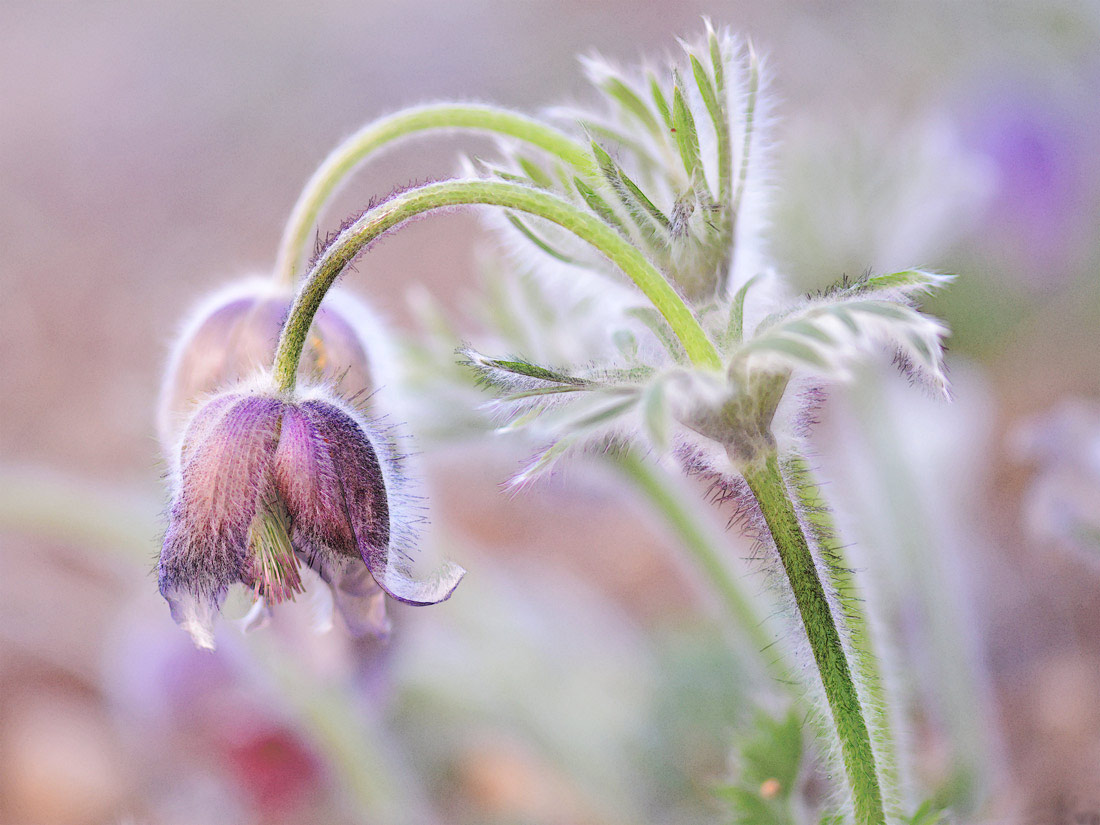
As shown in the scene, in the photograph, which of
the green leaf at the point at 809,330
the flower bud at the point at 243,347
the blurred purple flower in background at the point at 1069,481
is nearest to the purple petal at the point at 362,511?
the flower bud at the point at 243,347

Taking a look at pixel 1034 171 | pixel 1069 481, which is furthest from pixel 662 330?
pixel 1034 171

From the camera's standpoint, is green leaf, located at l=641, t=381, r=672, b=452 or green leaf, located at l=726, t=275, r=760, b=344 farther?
green leaf, located at l=726, t=275, r=760, b=344

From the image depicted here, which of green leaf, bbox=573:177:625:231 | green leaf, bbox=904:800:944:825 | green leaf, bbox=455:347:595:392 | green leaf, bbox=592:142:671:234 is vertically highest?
green leaf, bbox=592:142:671:234

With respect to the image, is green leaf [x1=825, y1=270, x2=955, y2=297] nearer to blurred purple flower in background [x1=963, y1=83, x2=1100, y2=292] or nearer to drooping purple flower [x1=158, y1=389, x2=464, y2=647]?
drooping purple flower [x1=158, y1=389, x2=464, y2=647]

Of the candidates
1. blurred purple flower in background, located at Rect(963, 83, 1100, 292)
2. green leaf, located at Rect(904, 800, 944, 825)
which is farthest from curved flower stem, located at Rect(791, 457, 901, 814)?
blurred purple flower in background, located at Rect(963, 83, 1100, 292)

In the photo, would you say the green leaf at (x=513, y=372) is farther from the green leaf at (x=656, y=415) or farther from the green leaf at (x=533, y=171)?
the green leaf at (x=533, y=171)

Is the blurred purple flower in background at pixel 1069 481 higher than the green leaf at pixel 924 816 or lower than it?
higher

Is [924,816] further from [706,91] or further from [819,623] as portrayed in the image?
[706,91]
